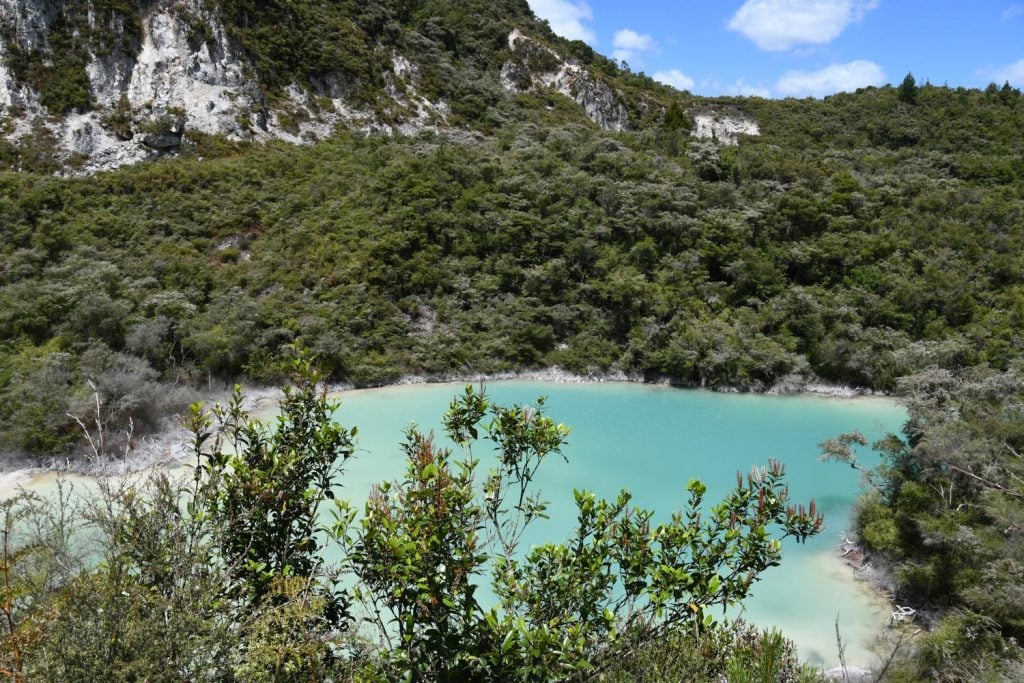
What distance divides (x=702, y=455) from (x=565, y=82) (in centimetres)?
3237

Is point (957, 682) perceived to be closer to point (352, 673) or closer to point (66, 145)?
point (352, 673)

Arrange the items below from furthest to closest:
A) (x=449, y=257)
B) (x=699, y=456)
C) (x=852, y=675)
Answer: (x=449, y=257) → (x=699, y=456) → (x=852, y=675)

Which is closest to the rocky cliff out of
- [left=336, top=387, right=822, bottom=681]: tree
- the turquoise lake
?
the turquoise lake

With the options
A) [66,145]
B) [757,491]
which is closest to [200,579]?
[757,491]

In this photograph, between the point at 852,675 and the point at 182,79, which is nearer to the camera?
the point at 852,675

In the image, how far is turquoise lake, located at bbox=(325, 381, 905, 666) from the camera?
24.3 feet

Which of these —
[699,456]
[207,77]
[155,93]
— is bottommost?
[699,456]

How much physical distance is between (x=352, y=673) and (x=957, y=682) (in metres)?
5.73

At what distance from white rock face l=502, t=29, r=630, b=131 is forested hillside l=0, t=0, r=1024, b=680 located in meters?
10.8

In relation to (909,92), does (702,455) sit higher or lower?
lower

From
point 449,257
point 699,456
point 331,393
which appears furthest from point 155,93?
point 699,456

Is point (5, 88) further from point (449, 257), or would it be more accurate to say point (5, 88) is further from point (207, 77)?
point (449, 257)

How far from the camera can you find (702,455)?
451 inches

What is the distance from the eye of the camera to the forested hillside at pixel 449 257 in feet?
40.4
